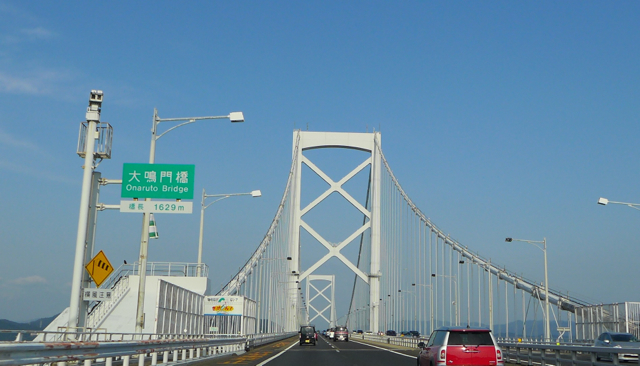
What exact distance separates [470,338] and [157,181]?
14.0 meters

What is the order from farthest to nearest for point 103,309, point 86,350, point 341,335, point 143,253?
1. point 341,335
2. point 103,309
3. point 143,253
4. point 86,350

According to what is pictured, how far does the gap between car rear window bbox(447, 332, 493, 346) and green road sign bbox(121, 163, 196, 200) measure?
43.0ft

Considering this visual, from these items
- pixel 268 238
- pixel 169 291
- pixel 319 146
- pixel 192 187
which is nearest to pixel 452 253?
pixel 268 238

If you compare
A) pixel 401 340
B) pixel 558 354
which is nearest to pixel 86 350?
pixel 558 354

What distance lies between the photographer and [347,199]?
87125 mm

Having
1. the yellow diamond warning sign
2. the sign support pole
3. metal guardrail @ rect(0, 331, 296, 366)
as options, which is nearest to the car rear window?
metal guardrail @ rect(0, 331, 296, 366)

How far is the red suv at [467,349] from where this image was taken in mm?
16016

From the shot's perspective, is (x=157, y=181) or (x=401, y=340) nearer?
(x=157, y=181)

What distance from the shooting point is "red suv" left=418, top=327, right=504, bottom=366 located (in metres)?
16.0

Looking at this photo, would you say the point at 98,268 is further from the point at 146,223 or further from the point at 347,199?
the point at 347,199

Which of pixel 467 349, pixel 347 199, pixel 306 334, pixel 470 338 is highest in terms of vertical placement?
pixel 347 199

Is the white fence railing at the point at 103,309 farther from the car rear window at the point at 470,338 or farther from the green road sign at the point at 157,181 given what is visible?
the car rear window at the point at 470,338

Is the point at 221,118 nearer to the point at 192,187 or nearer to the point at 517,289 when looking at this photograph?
the point at 192,187

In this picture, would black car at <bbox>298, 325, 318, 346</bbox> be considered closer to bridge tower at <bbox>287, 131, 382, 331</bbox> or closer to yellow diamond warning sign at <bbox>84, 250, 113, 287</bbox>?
bridge tower at <bbox>287, 131, 382, 331</bbox>
